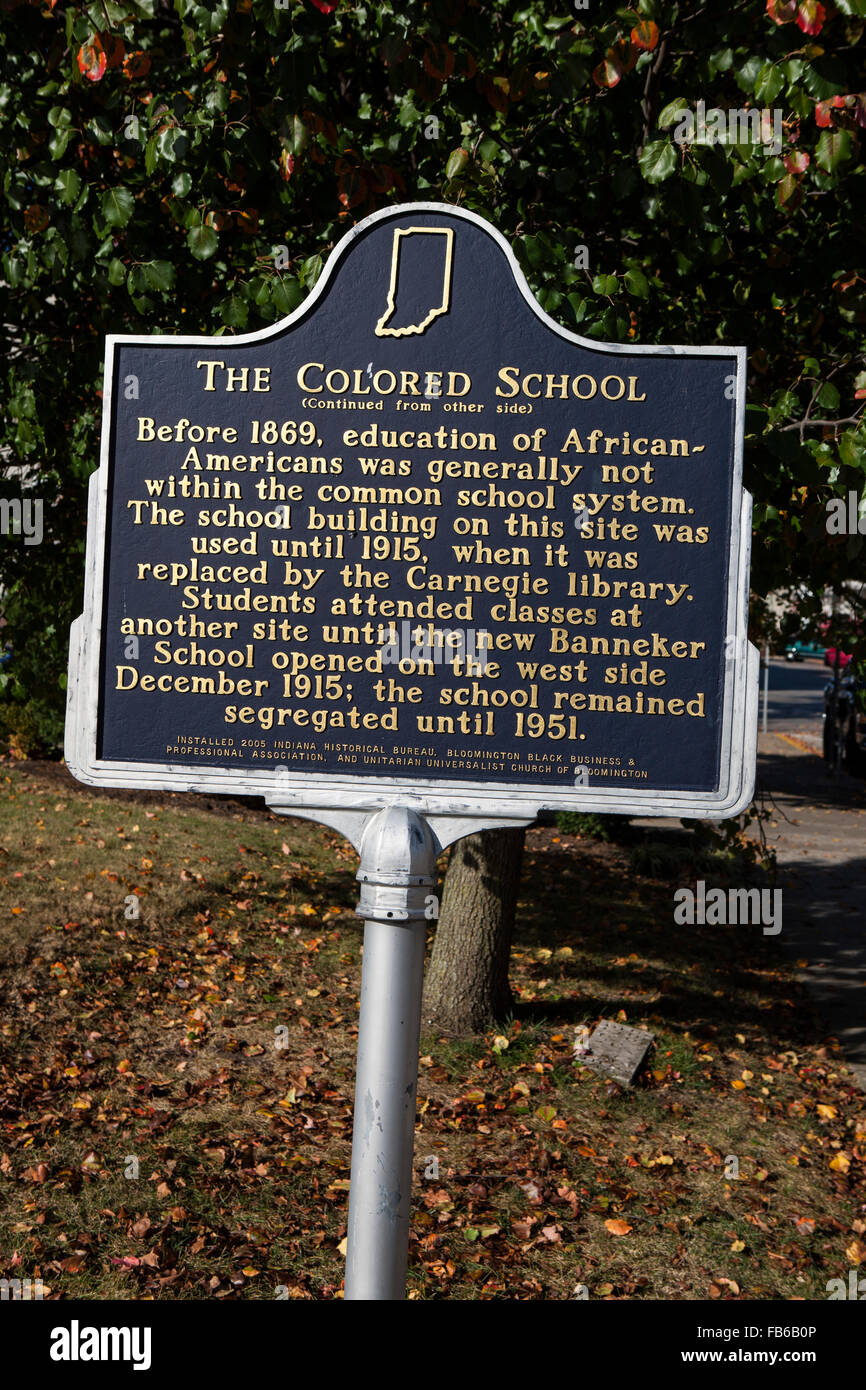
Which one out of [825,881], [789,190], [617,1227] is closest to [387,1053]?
[617,1227]

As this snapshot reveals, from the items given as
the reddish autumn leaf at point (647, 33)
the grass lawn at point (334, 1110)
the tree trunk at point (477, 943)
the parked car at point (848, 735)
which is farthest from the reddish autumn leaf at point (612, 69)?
the parked car at point (848, 735)

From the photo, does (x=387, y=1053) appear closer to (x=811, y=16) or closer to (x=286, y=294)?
(x=286, y=294)

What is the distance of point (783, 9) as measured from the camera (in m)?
3.83

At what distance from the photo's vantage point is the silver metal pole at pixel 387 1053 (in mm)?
3094

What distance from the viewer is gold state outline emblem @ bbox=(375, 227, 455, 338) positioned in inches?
130

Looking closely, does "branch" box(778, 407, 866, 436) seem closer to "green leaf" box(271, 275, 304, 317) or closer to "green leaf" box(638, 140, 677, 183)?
"green leaf" box(638, 140, 677, 183)

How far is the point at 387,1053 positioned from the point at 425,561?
137 centimetres

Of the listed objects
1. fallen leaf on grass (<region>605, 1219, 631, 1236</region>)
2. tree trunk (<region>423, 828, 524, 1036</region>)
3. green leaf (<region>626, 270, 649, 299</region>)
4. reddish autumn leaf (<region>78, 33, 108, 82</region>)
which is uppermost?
reddish autumn leaf (<region>78, 33, 108, 82</region>)

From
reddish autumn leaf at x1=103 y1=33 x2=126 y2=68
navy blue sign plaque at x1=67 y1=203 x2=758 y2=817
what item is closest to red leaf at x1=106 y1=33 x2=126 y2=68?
reddish autumn leaf at x1=103 y1=33 x2=126 y2=68

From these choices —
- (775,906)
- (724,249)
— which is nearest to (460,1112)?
(724,249)

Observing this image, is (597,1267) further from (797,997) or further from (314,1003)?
(797,997)

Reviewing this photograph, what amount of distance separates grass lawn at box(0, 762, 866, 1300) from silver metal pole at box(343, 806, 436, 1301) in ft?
4.87

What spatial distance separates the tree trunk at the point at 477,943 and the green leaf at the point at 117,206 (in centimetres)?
393
